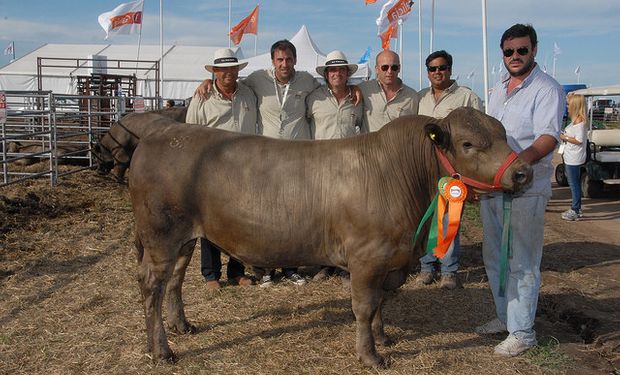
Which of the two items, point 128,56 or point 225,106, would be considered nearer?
point 225,106

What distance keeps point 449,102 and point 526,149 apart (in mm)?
1734

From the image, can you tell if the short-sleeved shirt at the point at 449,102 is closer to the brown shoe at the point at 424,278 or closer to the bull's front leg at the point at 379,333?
the brown shoe at the point at 424,278

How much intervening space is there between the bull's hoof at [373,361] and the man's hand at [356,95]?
251cm

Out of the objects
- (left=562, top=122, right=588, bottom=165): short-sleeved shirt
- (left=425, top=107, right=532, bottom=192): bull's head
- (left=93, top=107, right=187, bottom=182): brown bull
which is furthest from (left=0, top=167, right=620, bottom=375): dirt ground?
(left=562, top=122, right=588, bottom=165): short-sleeved shirt

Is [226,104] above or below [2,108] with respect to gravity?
below

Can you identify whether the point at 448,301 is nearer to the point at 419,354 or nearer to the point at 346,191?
the point at 419,354

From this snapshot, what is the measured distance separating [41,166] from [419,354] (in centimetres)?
1023

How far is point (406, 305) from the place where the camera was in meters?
5.69

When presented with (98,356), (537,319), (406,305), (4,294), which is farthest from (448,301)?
(4,294)

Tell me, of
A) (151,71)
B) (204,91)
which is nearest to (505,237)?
(204,91)

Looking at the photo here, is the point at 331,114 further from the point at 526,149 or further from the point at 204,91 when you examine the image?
the point at 526,149

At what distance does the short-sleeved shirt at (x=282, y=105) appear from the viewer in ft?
18.5

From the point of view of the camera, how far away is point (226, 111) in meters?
5.56

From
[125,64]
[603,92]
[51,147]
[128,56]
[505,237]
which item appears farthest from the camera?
[128,56]
